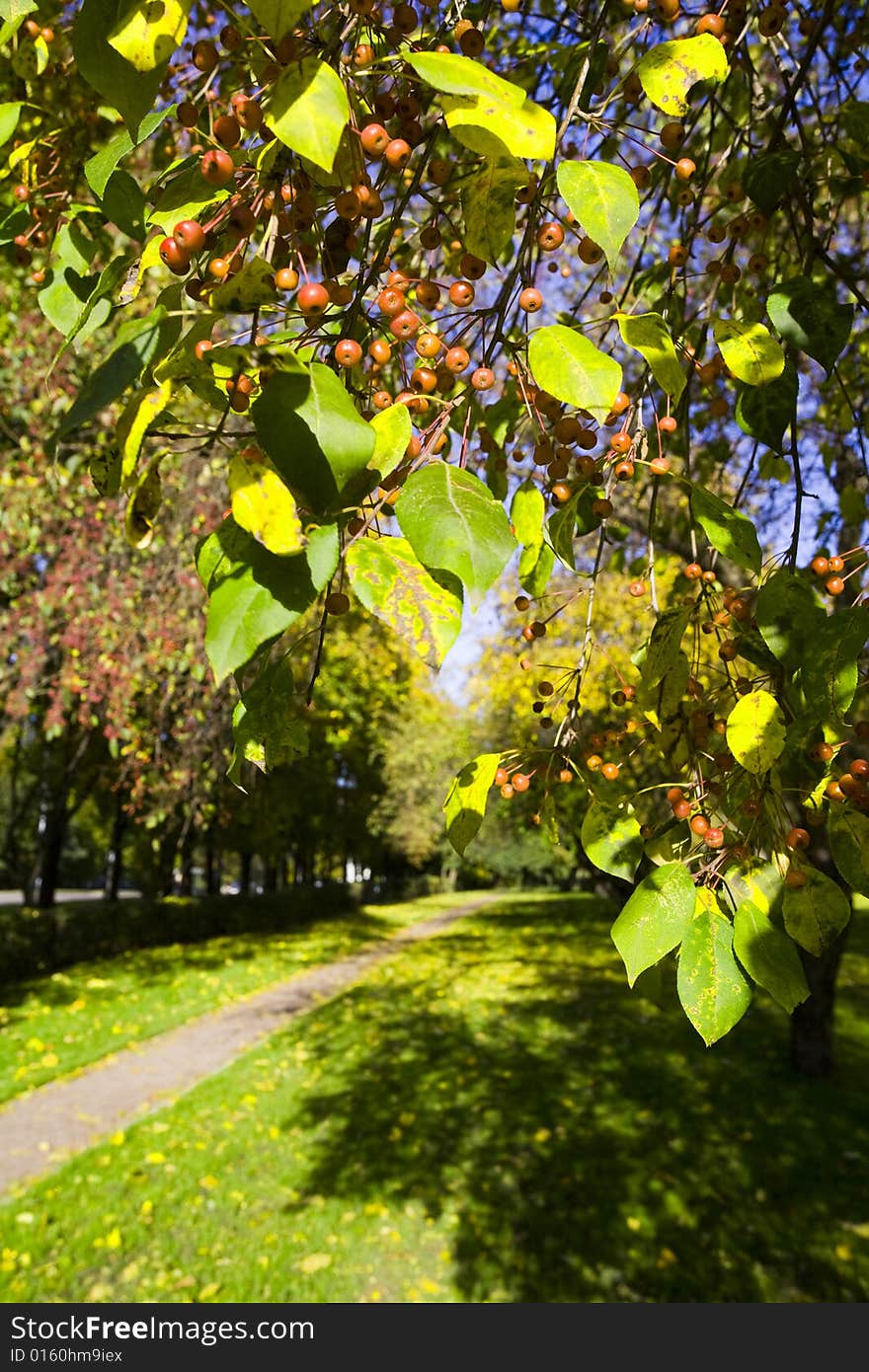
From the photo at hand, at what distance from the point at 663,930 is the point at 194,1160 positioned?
5577mm

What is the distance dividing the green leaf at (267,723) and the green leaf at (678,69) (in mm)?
873

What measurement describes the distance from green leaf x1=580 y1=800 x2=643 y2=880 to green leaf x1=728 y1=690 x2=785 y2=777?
0.32m

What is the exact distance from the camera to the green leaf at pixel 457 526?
78 centimetres

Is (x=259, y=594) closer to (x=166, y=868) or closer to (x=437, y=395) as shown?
(x=437, y=395)

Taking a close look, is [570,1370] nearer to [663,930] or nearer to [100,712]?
[663,930]

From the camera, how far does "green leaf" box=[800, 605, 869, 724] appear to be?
108cm

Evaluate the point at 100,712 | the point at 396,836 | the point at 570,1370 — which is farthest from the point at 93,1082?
the point at 396,836

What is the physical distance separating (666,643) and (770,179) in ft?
2.85

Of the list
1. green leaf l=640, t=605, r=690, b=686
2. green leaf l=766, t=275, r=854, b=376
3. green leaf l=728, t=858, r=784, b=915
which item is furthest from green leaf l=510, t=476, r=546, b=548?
green leaf l=728, t=858, r=784, b=915

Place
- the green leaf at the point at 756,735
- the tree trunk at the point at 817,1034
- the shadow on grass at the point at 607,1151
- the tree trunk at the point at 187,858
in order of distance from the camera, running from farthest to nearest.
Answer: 1. the tree trunk at the point at 187,858
2. the tree trunk at the point at 817,1034
3. the shadow on grass at the point at 607,1151
4. the green leaf at the point at 756,735

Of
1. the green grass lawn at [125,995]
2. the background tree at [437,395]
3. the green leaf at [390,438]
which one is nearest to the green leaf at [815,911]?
the background tree at [437,395]

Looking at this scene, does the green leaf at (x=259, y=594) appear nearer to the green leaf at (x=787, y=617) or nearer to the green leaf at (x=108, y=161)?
the green leaf at (x=108, y=161)

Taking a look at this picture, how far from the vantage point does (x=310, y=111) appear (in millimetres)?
693

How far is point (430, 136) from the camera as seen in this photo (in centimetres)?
114
